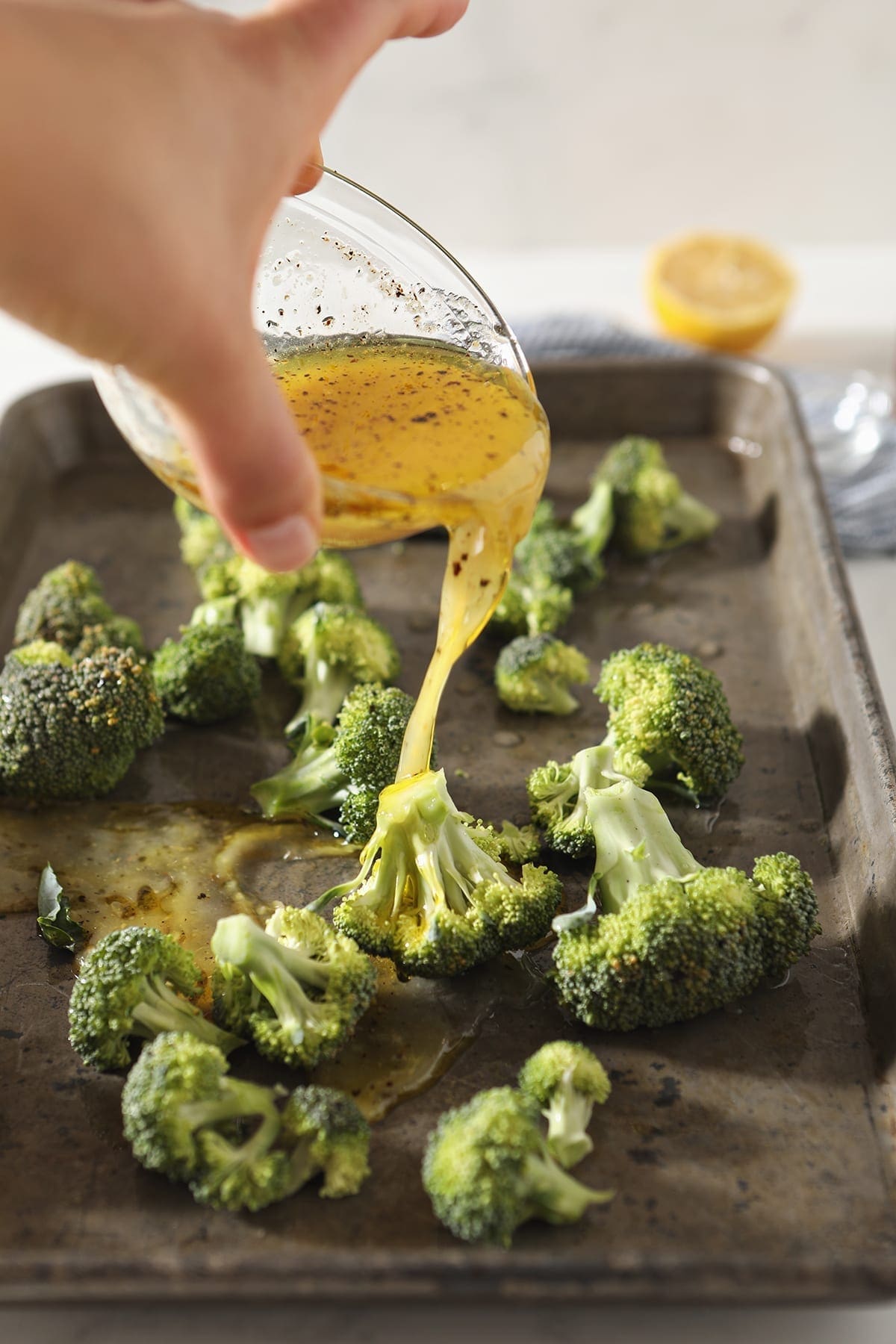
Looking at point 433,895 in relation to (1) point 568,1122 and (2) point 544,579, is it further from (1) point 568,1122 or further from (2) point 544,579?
(2) point 544,579

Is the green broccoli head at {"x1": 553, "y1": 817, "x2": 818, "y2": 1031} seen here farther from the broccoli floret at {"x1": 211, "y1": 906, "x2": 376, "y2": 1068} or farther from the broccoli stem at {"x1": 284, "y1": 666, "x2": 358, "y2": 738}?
the broccoli stem at {"x1": 284, "y1": 666, "x2": 358, "y2": 738}

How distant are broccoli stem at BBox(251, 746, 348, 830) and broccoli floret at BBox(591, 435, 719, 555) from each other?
1.01 meters

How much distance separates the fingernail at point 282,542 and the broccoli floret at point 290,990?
602 mm

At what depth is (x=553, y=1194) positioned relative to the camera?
162 centimetres

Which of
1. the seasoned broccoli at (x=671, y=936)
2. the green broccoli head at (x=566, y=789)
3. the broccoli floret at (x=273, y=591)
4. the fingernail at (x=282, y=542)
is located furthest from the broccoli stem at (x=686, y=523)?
the fingernail at (x=282, y=542)

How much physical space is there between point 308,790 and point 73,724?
17.6 inches

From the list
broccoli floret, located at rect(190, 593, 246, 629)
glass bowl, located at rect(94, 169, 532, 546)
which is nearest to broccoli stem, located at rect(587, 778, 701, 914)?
glass bowl, located at rect(94, 169, 532, 546)

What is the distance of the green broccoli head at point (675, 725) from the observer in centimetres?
226

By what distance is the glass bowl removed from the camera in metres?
2.13

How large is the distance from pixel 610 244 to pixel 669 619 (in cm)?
286

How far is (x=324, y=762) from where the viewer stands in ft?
7.61

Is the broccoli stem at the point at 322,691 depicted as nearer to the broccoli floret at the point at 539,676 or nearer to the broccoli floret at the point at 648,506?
the broccoli floret at the point at 539,676

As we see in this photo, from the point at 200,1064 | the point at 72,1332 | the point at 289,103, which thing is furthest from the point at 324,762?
the point at 289,103

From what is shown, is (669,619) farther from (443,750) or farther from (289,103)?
(289,103)
